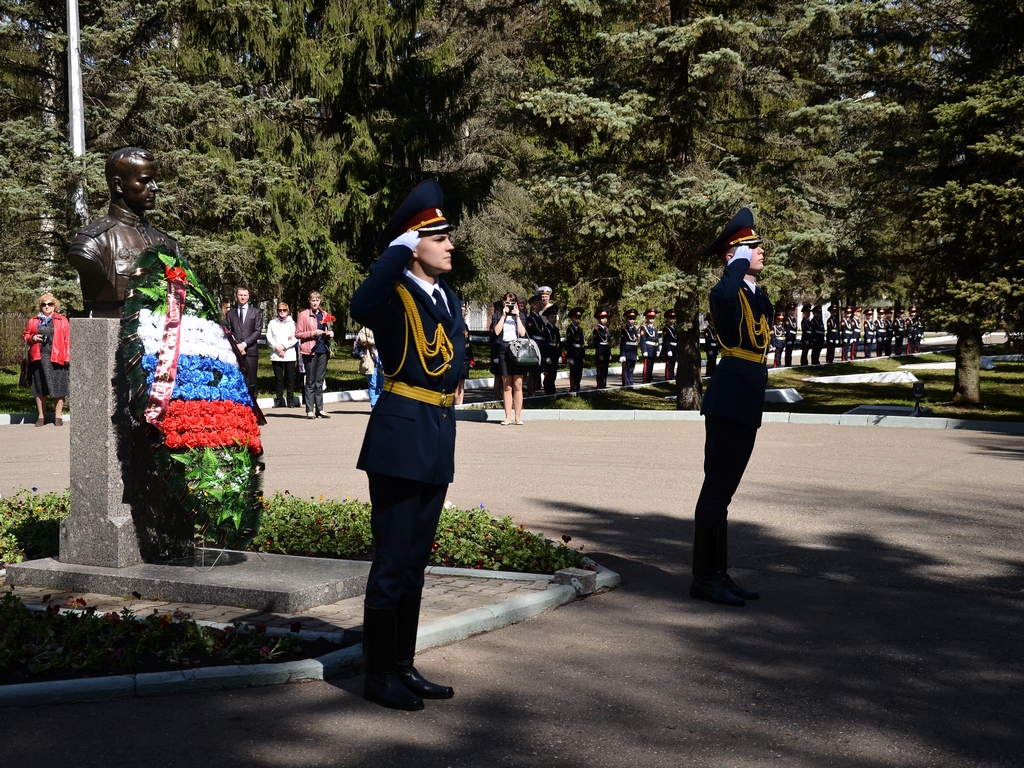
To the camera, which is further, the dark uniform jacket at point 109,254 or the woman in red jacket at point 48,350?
the woman in red jacket at point 48,350

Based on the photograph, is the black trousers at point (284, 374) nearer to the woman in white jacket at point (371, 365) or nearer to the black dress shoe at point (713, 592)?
the woman in white jacket at point (371, 365)

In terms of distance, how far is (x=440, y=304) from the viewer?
4.93 metres

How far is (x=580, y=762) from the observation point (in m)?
4.15

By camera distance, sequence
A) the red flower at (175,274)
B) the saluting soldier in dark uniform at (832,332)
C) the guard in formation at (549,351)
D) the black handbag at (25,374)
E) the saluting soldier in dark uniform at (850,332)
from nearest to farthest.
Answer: the red flower at (175,274) → the black handbag at (25,374) → the guard in formation at (549,351) → the saluting soldier in dark uniform at (832,332) → the saluting soldier in dark uniform at (850,332)

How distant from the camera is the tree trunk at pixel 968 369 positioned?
67.9ft

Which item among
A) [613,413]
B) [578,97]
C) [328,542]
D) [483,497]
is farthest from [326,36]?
[328,542]

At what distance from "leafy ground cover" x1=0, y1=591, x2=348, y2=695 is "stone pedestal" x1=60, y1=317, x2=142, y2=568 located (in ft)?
4.06

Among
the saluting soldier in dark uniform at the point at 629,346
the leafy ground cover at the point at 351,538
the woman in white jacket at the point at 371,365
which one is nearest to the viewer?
the leafy ground cover at the point at 351,538

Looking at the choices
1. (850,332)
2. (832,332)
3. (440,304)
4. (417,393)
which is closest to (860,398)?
(832,332)

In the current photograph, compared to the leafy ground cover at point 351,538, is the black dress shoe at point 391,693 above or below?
below

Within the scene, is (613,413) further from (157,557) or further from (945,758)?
(945,758)

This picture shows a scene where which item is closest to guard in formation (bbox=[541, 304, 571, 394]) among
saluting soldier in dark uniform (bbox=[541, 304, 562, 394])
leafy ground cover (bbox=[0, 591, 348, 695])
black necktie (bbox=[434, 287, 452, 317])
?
saluting soldier in dark uniform (bbox=[541, 304, 562, 394])

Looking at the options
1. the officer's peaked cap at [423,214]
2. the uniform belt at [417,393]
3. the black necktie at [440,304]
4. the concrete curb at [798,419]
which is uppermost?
the officer's peaked cap at [423,214]

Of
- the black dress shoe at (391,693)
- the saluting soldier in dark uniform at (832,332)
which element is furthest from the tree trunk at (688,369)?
the saluting soldier in dark uniform at (832,332)
